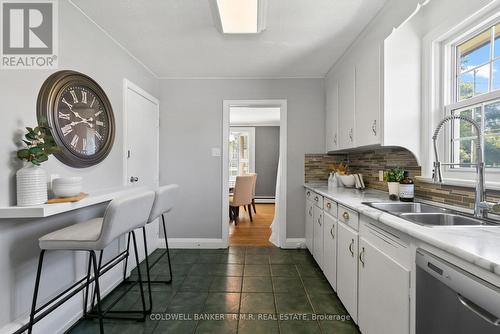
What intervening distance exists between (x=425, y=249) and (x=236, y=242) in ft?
8.97

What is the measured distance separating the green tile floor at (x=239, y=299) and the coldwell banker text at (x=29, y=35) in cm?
181

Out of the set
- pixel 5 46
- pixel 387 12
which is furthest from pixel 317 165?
pixel 5 46

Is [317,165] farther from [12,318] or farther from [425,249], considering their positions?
[12,318]

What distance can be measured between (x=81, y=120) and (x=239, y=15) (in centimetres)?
141

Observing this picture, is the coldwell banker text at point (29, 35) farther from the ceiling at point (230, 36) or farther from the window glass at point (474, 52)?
the window glass at point (474, 52)

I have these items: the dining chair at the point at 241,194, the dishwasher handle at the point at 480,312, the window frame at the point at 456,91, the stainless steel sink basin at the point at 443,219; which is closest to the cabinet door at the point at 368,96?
the window frame at the point at 456,91

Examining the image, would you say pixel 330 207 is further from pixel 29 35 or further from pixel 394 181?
pixel 29 35

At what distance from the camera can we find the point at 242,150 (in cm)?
704

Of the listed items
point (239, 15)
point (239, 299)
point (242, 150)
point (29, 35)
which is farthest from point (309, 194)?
point (242, 150)

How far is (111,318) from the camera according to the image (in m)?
1.68

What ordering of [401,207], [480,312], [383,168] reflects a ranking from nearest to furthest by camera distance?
[480,312], [401,207], [383,168]

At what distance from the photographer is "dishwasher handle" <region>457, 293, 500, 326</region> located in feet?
2.28

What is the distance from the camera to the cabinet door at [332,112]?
2744 millimetres

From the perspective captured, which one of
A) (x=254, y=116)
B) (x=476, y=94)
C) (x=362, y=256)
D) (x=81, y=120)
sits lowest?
(x=362, y=256)
